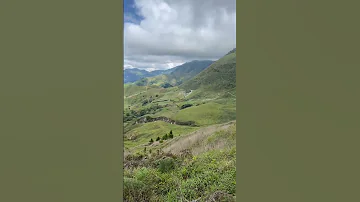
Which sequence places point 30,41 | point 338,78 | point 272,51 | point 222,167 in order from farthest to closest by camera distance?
point 222,167, point 272,51, point 338,78, point 30,41

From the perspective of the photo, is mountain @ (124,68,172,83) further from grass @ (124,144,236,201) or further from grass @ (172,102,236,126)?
grass @ (124,144,236,201)

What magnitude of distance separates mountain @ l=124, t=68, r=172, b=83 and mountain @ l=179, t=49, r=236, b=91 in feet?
0.89

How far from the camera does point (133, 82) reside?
263cm

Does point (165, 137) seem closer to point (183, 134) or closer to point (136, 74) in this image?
point (183, 134)

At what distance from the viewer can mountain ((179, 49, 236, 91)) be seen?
2.61 meters

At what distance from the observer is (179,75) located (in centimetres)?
269

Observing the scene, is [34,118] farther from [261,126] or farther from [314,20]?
[314,20]

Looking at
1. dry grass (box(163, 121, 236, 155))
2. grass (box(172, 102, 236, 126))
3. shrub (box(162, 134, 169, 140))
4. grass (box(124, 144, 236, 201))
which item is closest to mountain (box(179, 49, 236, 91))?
grass (box(172, 102, 236, 126))

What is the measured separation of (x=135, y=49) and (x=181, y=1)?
24.5 inches

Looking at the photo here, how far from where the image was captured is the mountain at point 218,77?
261 centimetres

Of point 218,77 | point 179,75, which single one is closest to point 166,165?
point 179,75

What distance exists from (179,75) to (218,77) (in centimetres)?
38

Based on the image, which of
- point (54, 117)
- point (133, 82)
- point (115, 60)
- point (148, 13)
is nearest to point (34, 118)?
point (54, 117)

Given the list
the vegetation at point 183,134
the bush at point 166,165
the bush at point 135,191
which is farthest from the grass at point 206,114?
the bush at point 135,191
